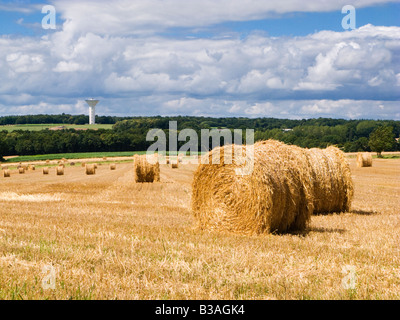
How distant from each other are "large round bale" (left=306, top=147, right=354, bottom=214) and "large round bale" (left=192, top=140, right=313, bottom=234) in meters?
2.75

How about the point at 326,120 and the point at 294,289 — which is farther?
the point at 326,120

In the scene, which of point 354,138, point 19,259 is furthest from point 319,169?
point 354,138

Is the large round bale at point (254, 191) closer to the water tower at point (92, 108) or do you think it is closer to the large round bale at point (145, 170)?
the large round bale at point (145, 170)

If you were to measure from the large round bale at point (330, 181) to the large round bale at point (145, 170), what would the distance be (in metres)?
15.2

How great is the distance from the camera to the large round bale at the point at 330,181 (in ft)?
46.5

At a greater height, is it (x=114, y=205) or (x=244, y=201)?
(x=244, y=201)

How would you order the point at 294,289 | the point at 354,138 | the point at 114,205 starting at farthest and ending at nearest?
the point at 354,138 → the point at 114,205 → the point at 294,289

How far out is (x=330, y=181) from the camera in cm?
1439

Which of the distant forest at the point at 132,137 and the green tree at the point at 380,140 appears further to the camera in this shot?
the distant forest at the point at 132,137

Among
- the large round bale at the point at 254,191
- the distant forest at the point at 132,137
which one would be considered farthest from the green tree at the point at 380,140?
the large round bale at the point at 254,191

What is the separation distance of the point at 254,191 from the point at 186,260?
3.46 m
